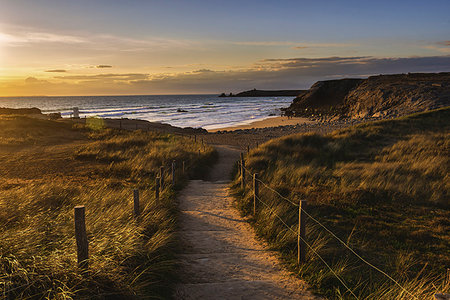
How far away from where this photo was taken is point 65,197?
31.1 ft

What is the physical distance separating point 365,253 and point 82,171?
1456 centimetres

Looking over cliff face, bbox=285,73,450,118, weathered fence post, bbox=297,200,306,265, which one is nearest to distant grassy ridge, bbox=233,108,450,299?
weathered fence post, bbox=297,200,306,265

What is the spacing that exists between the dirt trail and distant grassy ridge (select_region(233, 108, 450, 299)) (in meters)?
→ 0.42

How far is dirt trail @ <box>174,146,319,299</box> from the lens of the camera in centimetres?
502

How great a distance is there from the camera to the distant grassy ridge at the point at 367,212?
5.79 meters

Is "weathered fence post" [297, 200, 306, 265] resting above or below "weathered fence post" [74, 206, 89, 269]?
below

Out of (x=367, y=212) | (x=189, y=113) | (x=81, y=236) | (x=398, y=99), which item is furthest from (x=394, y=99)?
(x=81, y=236)

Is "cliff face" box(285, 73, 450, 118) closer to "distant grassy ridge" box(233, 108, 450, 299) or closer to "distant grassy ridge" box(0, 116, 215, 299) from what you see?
"distant grassy ridge" box(233, 108, 450, 299)

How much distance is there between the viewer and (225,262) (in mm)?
6203

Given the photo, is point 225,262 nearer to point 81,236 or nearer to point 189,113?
point 81,236

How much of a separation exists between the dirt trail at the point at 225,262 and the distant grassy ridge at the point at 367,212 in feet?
1.39

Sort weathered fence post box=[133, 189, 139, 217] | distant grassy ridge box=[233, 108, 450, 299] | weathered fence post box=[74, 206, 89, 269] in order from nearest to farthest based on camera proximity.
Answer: weathered fence post box=[74, 206, 89, 269] → distant grassy ridge box=[233, 108, 450, 299] → weathered fence post box=[133, 189, 139, 217]

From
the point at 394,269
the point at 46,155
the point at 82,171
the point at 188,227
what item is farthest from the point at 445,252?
the point at 46,155

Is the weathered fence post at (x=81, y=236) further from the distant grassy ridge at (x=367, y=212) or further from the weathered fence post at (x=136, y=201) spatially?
the distant grassy ridge at (x=367, y=212)
